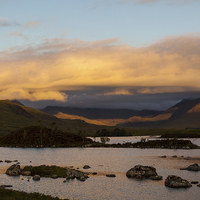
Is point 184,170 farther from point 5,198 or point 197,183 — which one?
point 5,198

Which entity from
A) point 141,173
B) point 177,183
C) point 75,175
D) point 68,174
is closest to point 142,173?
point 141,173

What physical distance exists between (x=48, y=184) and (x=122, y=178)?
77.2 ft

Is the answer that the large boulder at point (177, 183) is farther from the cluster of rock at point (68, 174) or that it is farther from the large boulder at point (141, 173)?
the cluster of rock at point (68, 174)

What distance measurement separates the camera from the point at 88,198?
68062 millimetres

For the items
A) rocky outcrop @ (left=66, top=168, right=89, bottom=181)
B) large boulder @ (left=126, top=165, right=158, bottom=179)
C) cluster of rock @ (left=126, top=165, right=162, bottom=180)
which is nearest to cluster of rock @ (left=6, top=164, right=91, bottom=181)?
rocky outcrop @ (left=66, top=168, right=89, bottom=181)

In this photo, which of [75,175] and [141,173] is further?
[141,173]

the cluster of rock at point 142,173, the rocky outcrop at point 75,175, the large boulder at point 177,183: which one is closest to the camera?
the large boulder at point 177,183

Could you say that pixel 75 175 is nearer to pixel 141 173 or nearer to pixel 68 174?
pixel 68 174

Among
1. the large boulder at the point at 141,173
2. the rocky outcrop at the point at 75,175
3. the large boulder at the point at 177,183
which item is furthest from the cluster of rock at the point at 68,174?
the large boulder at the point at 177,183

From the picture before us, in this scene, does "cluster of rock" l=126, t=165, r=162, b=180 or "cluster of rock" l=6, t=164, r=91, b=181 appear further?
"cluster of rock" l=126, t=165, r=162, b=180

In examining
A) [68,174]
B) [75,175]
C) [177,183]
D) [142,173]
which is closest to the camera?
[177,183]

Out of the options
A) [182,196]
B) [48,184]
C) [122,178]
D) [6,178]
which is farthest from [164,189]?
[6,178]

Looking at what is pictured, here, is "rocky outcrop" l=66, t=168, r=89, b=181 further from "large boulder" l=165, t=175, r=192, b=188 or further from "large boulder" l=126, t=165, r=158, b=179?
"large boulder" l=165, t=175, r=192, b=188

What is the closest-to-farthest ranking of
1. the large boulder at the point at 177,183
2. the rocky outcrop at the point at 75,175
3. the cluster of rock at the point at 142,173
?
the large boulder at the point at 177,183 → the rocky outcrop at the point at 75,175 → the cluster of rock at the point at 142,173
